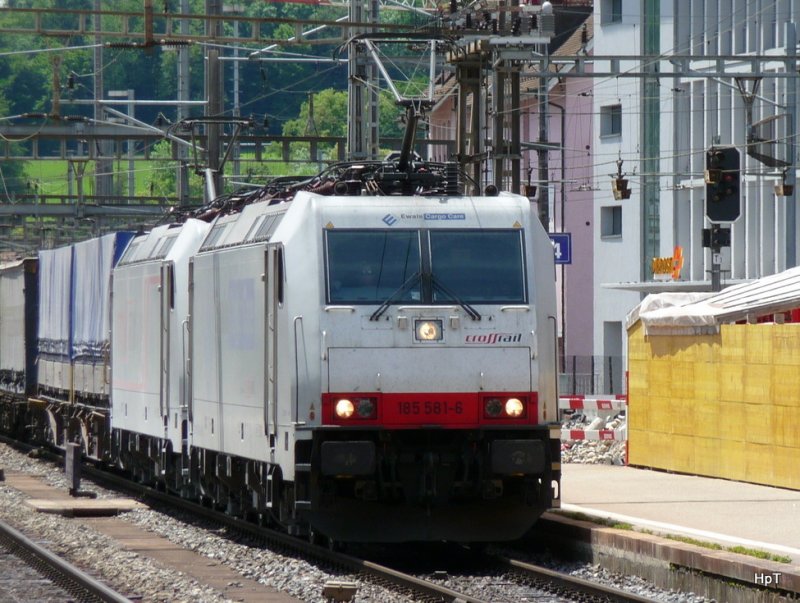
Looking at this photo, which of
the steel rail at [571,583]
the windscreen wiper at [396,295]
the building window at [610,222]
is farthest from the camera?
the building window at [610,222]

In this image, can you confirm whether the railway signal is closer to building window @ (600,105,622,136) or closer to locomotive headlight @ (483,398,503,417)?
locomotive headlight @ (483,398,503,417)

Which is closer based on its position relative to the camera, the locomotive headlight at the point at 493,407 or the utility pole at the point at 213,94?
the locomotive headlight at the point at 493,407

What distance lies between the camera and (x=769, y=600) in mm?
12008

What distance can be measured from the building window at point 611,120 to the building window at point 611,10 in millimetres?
2575

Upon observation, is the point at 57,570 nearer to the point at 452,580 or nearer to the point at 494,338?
the point at 452,580

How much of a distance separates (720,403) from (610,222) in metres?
34.4

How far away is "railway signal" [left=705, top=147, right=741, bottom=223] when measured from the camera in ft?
86.3

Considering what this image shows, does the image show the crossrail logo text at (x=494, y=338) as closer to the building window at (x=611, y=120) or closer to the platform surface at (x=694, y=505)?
the platform surface at (x=694, y=505)

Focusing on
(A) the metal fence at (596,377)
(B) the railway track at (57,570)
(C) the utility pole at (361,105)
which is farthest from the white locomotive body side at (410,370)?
(A) the metal fence at (596,377)

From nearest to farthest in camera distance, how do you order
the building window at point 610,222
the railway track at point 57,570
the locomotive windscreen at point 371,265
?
the railway track at point 57,570 < the locomotive windscreen at point 371,265 < the building window at point 610,222

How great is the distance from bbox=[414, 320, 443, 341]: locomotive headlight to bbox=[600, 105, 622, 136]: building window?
130 feet

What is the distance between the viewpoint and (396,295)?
48.7 feet

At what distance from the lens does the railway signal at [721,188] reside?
86.3 ft

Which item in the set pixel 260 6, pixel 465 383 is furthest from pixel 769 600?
pixel 260 6
